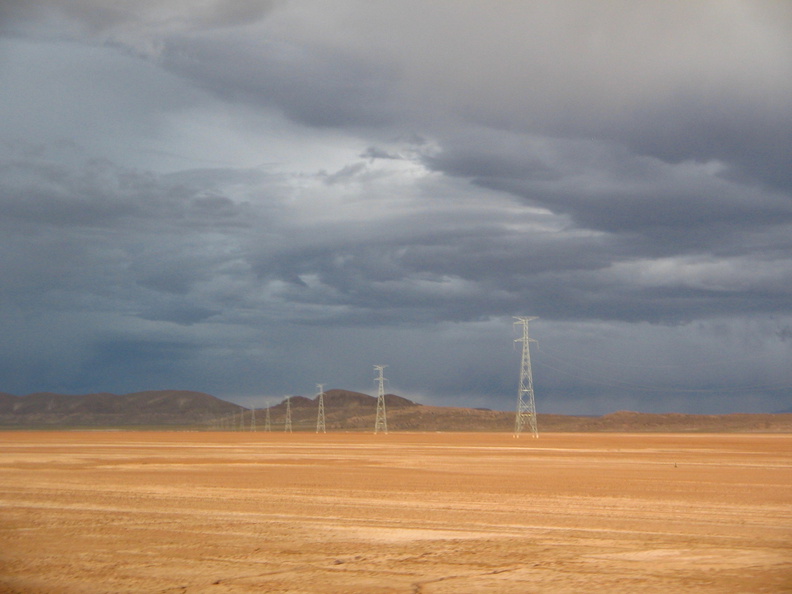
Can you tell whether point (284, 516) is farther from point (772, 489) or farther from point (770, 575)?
point (772, 489)

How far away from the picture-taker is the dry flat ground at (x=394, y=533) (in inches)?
504

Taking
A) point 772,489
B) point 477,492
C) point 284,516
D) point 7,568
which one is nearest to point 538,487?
point 477,492

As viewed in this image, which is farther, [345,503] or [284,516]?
[345,503]

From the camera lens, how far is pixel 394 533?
17.6 metres

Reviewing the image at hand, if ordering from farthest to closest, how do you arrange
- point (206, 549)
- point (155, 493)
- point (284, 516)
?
point (155, 493), point (284, 516), point (206, 549)

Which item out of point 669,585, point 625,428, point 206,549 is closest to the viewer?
point 669,585

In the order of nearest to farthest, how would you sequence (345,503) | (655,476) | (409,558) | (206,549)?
(409,558) < (206,549) < (345,503) < (655,476)

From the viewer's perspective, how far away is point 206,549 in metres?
15.7

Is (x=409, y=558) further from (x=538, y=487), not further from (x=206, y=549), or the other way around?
(x=538, y=487)

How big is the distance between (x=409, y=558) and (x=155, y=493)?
14.7 meters

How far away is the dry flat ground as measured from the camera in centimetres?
1281

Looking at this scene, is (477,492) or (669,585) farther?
(477,492)

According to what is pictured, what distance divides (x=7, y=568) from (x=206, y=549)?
3.38 meters

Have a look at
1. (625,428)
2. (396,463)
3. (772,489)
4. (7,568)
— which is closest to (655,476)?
(772,489)
